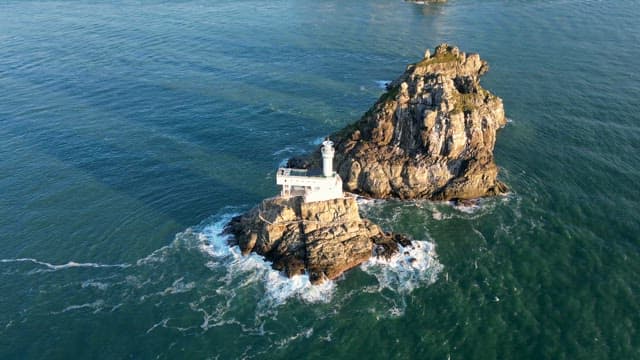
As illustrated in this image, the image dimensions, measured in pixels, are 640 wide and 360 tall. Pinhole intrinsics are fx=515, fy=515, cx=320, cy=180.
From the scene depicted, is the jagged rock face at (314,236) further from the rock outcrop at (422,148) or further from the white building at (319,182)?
the rock outcrop at (422,148)

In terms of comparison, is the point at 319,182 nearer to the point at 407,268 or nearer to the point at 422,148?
the point at 407,268

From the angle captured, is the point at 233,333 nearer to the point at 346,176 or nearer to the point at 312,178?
the point at 312,178

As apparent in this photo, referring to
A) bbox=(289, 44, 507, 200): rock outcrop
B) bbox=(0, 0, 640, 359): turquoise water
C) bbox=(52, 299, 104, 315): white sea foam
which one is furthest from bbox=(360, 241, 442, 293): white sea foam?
bbox=(52, 299, 104, 315): white sea foam

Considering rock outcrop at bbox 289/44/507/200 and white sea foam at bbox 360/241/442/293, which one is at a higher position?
rock outcrop at bbox 289/44/507/200

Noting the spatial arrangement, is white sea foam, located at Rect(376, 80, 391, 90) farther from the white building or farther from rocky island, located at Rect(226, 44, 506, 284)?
the white building

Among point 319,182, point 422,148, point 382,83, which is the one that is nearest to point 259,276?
point 319,182

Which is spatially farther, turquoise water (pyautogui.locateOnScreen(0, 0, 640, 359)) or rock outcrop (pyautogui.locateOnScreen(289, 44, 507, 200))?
rock outcrop (pyautogui.locateOnScreen(289, 44, 507, 200))
